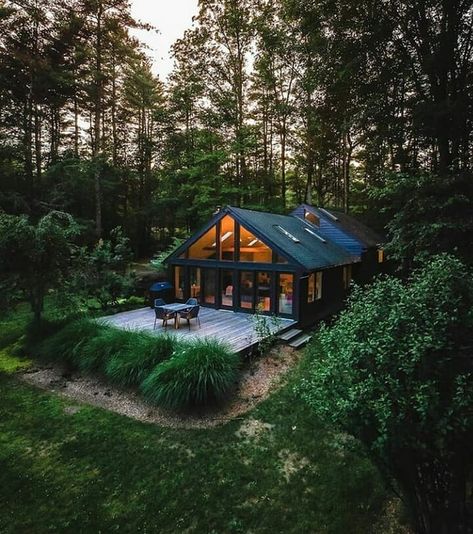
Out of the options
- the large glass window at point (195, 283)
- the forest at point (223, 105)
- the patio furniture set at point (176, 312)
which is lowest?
the patio furniture set at point (176, 312)

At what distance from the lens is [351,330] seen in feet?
11.8

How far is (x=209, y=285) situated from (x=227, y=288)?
0.83m

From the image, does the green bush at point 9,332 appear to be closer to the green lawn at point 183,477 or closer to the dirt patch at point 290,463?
the green lawn at point 183,477

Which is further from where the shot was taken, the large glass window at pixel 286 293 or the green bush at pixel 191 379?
the large glass window at pixel 286 293

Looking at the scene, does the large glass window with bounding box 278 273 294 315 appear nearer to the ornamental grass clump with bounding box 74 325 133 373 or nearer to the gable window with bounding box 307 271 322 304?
the gable window with bounding box 307 271 322 304

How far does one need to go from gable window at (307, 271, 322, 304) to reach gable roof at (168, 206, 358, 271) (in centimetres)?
52

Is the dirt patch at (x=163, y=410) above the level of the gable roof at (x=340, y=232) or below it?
below

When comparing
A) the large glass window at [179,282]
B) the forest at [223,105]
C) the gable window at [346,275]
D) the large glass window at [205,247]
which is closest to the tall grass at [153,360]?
the large glass window at [179,282]

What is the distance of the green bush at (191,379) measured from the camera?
6.49 m

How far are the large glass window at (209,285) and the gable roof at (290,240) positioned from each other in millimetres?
1408

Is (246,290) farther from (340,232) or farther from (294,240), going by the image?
(340,232)

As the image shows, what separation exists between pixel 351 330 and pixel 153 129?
2283cm

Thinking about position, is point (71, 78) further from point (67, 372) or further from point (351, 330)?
point (351, 330)

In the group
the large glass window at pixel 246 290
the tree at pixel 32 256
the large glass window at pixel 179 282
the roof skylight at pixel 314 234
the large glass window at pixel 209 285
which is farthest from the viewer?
the roof skylight at pixel 314 234
